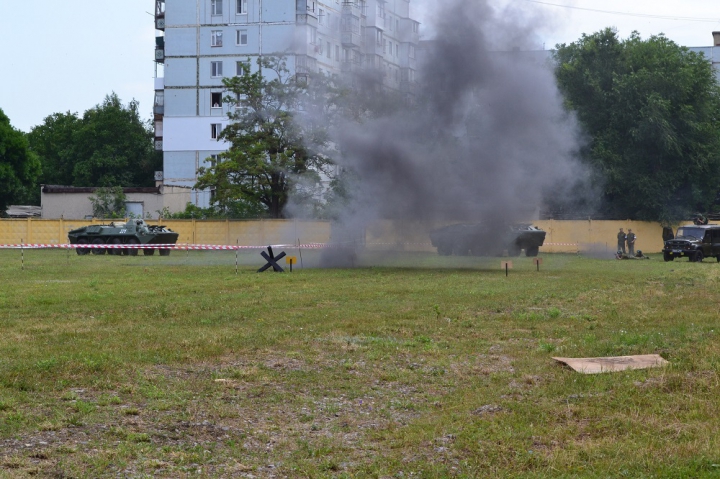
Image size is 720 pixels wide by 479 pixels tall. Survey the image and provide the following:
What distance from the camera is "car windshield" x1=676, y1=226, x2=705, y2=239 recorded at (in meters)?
38.5

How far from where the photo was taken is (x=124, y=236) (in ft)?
135

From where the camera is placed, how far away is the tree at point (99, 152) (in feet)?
249

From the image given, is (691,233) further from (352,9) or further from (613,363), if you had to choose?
(613,363)

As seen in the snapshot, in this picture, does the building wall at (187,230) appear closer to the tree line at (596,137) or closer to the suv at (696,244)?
the tree line at (596,137)

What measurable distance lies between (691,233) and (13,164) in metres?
46.9

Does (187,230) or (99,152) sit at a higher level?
(99,152)

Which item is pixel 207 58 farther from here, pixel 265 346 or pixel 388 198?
pixel 265 346

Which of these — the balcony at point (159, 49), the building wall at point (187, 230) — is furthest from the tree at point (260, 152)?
the balcony at point (159, 49)

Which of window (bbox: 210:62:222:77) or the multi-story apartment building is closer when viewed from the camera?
the multi-story apartment building

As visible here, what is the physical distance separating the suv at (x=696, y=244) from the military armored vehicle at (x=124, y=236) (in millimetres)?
22019

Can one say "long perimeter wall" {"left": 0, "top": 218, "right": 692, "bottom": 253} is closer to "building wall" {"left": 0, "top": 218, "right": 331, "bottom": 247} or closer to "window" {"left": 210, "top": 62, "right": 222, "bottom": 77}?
"building wall" {"left": 0, "top": 218, "right": 331, "bottom": 247}

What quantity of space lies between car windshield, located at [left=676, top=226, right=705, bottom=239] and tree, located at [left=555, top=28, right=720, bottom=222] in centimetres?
1257

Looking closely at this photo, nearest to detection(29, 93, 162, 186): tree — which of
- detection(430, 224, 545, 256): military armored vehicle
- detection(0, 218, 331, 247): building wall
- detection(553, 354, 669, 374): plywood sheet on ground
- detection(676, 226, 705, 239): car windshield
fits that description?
detection(0, 218, 331, 247): building wall

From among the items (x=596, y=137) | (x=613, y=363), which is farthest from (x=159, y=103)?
(x=613, y=363)
